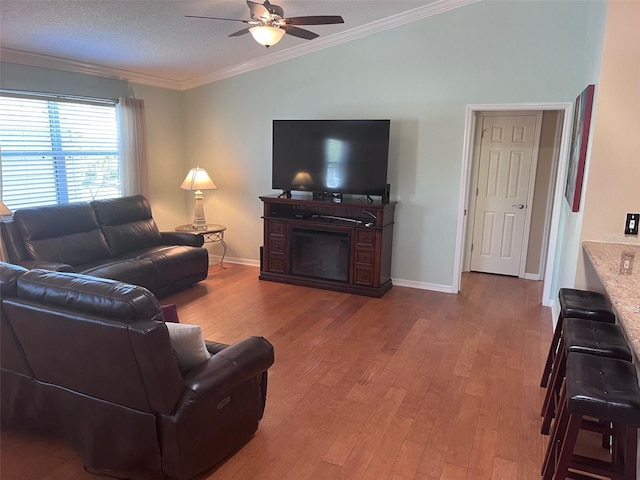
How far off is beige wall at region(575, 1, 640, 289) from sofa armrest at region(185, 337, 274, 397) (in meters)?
2.26

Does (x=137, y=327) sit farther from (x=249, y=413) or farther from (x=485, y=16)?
(x=485, y=16)

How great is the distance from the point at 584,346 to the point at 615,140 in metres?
1.50

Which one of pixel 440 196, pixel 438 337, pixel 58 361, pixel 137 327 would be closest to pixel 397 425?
pixel 438 337

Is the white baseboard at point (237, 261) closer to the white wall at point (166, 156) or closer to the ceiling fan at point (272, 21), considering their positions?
the white wall at point (166, 156)

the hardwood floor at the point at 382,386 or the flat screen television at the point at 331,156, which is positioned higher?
the flat screen television at the point at 331,156

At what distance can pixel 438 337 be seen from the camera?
154 inches

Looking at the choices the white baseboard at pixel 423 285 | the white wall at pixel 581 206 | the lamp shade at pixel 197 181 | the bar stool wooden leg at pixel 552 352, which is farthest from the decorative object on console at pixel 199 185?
the bar stool wooden leg at pixel 552 352

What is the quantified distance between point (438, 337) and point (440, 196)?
1.75 m

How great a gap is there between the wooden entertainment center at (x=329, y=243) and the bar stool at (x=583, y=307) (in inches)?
87.5

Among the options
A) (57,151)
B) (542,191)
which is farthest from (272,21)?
(542,191)

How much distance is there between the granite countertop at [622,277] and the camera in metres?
1.73

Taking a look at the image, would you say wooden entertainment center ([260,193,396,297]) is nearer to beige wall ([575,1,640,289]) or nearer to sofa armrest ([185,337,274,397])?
beige wall ([575,1,640,289])

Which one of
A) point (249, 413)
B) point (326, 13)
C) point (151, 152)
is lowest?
point (249, 413)

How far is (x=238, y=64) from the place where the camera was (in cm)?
567
